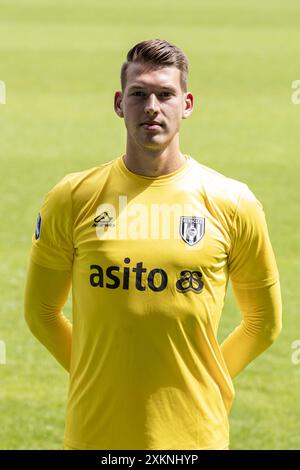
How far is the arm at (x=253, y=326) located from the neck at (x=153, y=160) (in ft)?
1.85

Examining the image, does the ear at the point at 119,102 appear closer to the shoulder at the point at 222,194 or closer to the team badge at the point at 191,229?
the shoulder at the point at 222,194

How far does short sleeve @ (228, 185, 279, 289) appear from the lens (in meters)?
3.79

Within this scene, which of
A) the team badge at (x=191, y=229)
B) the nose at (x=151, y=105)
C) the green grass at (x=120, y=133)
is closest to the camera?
the nose at (x=151, y=105)

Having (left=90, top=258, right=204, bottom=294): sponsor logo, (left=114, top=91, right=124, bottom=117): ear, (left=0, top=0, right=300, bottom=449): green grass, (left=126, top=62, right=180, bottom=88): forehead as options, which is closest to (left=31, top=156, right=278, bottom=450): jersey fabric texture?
(left=90, top=258, right=204, bottom=294): sponsor logo

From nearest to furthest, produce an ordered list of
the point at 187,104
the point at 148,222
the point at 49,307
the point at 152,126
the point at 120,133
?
1. the point at 152,126
2. the point at 148,222
3. the point at 187,104
4. the point at 49,307
5. the point at 120,133

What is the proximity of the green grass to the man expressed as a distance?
3395 millimetres

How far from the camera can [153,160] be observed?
373 centimetres

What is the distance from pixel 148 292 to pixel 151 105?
651 millimetres

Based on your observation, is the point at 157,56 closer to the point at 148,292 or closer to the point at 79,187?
the point at 79,187

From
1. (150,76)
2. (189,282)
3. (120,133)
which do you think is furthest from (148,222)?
(120,133)

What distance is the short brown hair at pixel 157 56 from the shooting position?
3.68m

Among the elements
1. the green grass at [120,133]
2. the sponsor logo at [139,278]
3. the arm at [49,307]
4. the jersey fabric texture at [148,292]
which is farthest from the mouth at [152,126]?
the green grass at [120,133]

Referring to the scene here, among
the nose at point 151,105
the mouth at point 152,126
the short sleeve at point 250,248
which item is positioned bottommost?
the short sleeve at point 250,248

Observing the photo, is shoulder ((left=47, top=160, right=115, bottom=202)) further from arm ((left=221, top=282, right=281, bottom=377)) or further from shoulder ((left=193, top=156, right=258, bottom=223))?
arm ((left=221, top=282, right=281, bottom=377))
